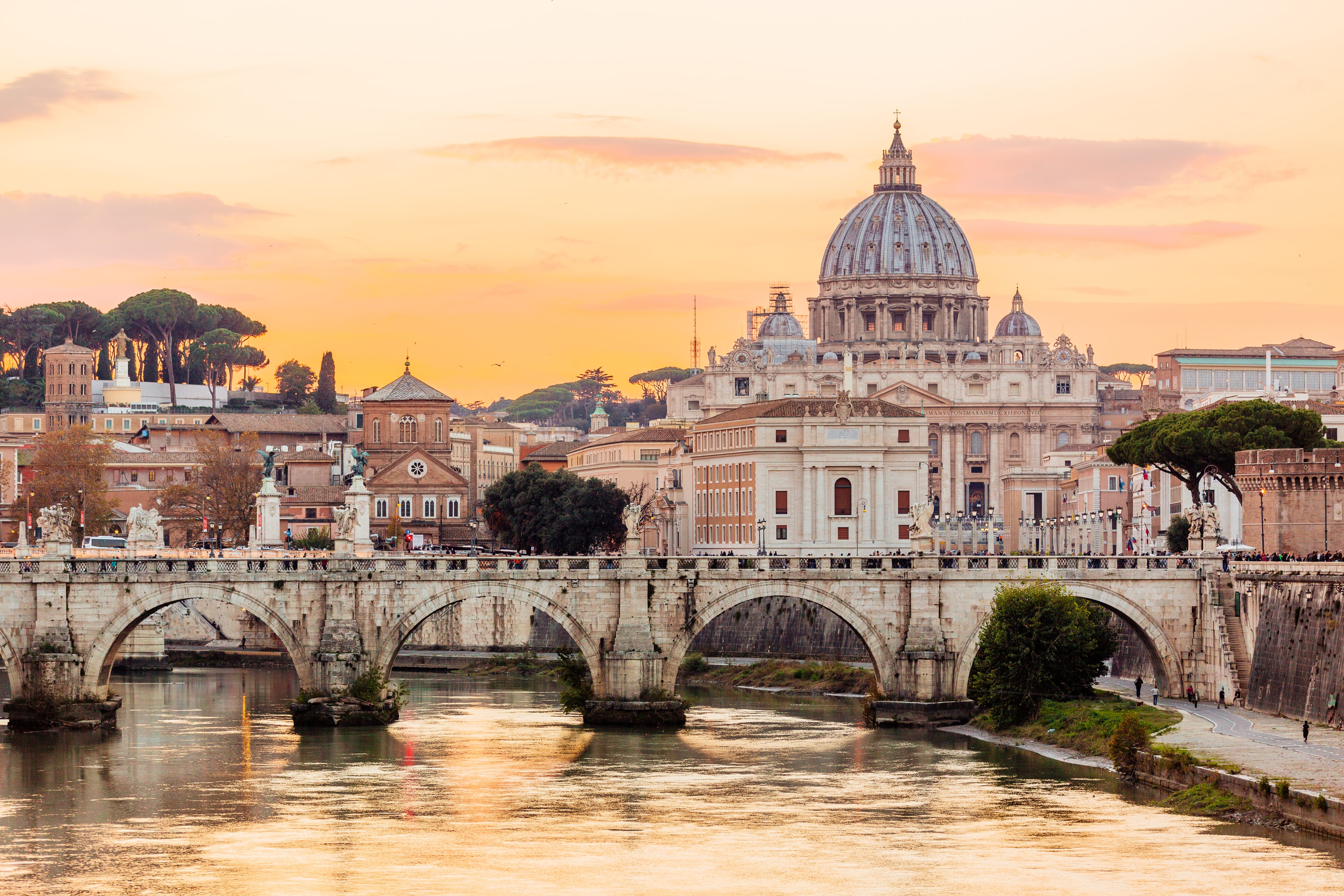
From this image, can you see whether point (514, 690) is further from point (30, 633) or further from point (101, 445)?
point (101, 445)

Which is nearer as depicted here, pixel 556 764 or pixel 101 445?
pixel 556 764

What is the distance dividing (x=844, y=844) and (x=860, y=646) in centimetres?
3477

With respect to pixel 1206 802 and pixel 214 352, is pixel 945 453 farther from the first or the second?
pixel 1206 802

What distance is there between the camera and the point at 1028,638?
176 ft

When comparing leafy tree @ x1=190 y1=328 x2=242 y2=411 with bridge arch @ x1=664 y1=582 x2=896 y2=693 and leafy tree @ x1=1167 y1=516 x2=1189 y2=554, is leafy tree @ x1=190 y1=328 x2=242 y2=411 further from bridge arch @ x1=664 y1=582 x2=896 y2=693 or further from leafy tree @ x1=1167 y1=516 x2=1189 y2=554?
bridge arch @ x1=664 y1=582 x2=896 y2=693

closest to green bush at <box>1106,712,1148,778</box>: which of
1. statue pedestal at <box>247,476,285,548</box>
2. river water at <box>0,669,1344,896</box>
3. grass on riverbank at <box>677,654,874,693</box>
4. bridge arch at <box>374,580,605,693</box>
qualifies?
river water at <box>0,669,1344,896</box>

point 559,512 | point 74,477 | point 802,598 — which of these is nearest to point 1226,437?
point 802,598

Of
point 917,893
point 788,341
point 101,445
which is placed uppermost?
point 788,341

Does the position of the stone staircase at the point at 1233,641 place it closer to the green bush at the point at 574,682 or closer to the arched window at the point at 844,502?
the green bush at the point at 574,682

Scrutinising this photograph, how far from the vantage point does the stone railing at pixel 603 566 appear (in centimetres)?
5612

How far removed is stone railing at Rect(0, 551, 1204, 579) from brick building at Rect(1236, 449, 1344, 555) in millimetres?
7482

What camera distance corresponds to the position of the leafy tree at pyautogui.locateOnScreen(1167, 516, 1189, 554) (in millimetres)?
79750

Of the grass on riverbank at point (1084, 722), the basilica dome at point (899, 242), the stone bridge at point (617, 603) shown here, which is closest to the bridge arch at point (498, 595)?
the stone bridge at point (617, 603)

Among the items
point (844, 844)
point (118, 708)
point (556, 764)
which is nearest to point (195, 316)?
point (118, 708)
